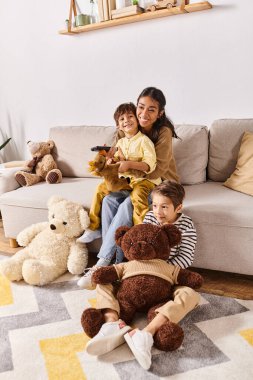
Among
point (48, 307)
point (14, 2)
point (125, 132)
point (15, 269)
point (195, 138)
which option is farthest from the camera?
point (14, 2)

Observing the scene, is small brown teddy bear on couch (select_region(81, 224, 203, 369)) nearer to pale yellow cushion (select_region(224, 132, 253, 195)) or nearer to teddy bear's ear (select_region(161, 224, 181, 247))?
teddy bear's ear (select_region(161, 224, 181, 247))

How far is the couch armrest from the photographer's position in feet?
8.63

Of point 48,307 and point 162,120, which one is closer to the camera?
point 48,307

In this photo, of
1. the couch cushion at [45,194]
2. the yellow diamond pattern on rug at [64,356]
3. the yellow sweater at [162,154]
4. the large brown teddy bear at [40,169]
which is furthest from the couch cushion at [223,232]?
the large brown teddy bear at [40,169]

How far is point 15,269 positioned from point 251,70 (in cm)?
187

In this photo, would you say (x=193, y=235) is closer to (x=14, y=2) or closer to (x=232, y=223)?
(x=232, y=223)

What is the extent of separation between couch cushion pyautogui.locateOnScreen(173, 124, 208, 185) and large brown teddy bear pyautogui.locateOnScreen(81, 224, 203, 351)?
33.2 inches

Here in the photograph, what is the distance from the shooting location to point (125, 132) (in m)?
2.23

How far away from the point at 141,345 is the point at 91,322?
24 centimetres

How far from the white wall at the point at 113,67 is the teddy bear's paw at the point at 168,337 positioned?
1.62m

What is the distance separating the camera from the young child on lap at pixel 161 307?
1450mm

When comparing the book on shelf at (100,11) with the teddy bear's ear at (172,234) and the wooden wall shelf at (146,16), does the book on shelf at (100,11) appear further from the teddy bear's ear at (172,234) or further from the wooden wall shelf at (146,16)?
the teddy bear's ear at (172,234)

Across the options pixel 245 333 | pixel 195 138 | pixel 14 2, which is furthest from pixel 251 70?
pixel 14 2

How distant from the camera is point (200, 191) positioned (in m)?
2.30
